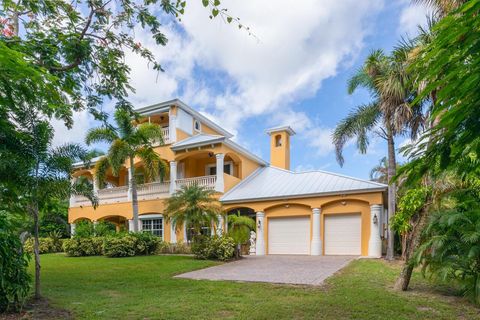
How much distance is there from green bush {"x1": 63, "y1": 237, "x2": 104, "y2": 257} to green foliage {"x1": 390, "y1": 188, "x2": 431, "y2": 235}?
16.1 m

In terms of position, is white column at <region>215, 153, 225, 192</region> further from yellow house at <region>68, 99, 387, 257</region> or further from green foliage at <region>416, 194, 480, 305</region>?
green foliage at <region>416, 194, 480, 305</region>

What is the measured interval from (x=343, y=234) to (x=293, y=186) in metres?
4.09

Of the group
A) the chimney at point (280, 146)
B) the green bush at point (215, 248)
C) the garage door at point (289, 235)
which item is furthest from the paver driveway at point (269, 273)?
the chimney at point (280, 146)

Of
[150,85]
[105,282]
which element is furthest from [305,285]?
[150,85]

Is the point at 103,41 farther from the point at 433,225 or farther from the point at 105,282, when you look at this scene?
the point at 433,225

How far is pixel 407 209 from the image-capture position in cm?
1305

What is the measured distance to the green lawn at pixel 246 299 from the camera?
22.6ft

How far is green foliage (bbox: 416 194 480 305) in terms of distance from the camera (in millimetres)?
7457

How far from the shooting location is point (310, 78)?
19.8 m

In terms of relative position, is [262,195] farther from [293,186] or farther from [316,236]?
[316,236]

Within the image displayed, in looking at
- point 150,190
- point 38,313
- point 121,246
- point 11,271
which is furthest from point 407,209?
point 150,190

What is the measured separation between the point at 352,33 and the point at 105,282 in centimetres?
1119

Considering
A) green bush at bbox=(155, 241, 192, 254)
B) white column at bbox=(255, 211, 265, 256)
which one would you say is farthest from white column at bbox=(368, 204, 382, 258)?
green bush at bbox=(155, 241, 192, 254)

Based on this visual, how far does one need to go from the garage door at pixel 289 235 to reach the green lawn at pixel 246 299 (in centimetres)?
860
